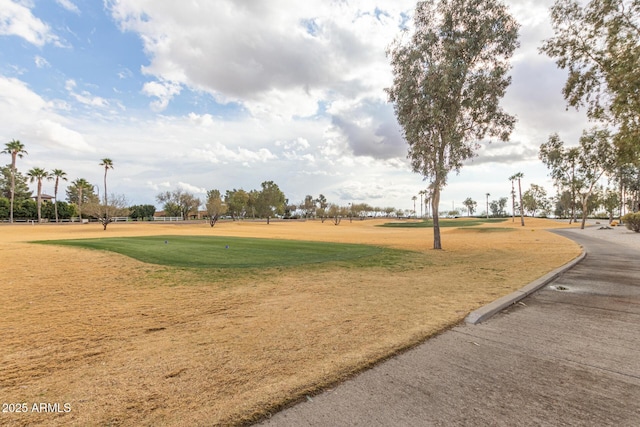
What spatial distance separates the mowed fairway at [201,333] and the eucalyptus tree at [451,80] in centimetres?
1072

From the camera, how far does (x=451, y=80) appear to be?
16547 mm

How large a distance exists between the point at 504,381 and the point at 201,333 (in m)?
4.24

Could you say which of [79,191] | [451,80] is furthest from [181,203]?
[451,80]

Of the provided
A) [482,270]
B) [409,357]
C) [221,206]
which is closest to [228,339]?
[409,357]

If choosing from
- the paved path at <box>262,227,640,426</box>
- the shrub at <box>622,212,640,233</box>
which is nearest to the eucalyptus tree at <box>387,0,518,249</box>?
the paved path at <box>262,227,640,426</box>

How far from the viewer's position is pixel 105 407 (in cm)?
262

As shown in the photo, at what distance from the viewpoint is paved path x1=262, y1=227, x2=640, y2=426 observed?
2.52 metres

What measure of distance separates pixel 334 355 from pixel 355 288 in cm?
416

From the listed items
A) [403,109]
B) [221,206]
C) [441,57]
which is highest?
[441,57]

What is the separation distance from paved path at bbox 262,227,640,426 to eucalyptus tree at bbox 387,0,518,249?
14351 millimetres

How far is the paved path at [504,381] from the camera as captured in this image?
2.52 metres

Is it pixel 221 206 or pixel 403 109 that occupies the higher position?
pixel 403 109

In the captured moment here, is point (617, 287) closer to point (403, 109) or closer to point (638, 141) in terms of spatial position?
point (638, 141)

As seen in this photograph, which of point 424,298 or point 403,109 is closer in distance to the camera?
point 424,298
